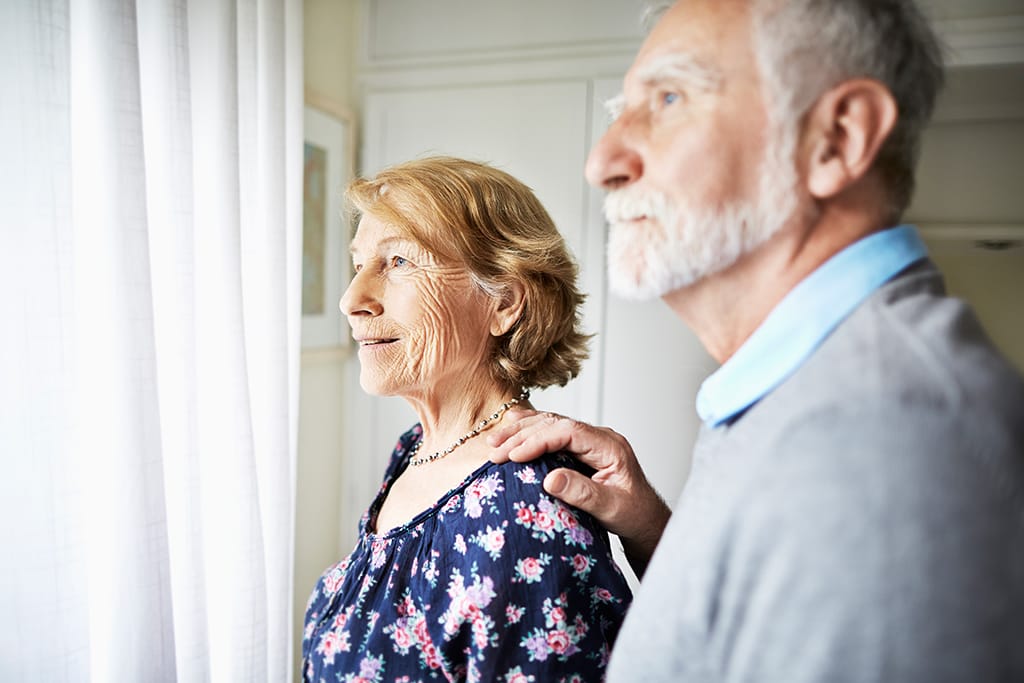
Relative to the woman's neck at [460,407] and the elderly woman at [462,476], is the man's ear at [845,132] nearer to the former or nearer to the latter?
the elderly woman at [462,476]

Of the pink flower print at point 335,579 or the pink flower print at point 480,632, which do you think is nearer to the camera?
the pink flower print at point 480,632

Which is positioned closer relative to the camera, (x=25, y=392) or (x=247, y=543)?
(x=25, y=392)

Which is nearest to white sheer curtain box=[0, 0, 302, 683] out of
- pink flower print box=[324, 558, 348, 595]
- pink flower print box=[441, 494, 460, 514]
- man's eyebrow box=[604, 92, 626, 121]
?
pink flower print box=[324, 558, 348, 595]

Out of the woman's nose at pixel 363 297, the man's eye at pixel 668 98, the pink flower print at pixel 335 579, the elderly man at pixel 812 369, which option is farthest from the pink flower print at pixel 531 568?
the man's eye at pixel 668 98

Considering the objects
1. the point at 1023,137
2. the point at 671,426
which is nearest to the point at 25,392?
the point at 671,426

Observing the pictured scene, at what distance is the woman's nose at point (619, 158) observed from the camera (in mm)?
645

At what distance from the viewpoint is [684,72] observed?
60cm

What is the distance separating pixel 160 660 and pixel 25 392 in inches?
22.6

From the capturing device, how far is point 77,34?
3.63ft

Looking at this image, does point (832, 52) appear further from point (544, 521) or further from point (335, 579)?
point (335, 579)

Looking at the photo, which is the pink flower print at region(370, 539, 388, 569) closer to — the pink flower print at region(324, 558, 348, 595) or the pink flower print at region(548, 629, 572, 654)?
the pink flower print at region(324, 558, 348, 595)

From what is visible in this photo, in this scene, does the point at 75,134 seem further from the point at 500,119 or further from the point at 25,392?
the point at 500,119

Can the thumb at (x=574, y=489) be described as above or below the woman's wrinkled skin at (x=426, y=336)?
below

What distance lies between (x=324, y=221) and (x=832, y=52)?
1.85m
